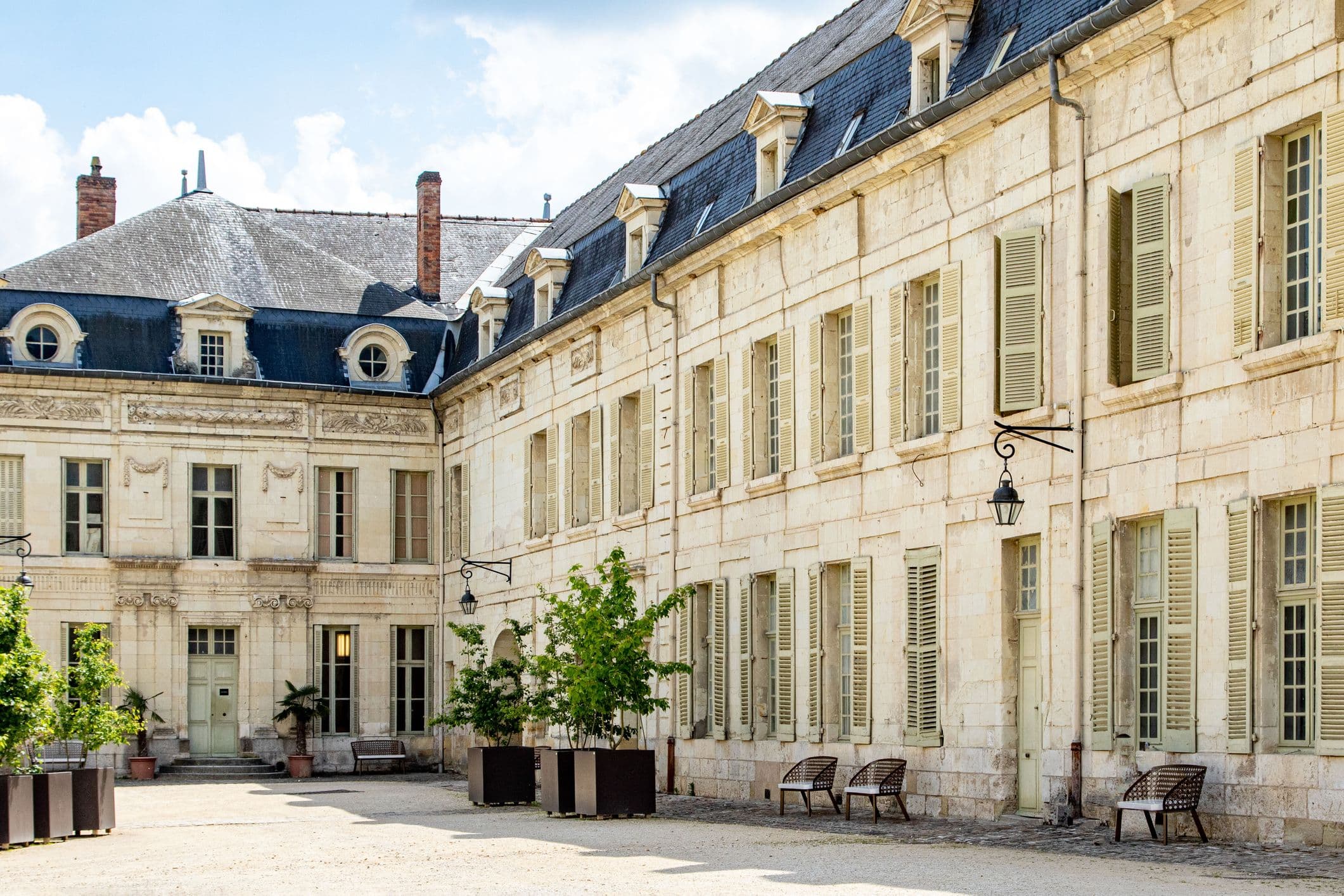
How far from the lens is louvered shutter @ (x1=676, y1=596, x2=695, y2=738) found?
75.8 feet

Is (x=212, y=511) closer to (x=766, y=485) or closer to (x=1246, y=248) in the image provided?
(x=766, y=485)

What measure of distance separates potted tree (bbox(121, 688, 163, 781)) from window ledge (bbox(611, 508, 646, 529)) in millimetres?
9250

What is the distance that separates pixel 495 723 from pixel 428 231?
14.2m

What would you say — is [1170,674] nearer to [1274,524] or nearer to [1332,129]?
[1274,524]

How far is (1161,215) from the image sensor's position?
1462cm

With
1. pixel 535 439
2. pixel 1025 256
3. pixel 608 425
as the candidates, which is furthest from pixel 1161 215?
pixel 535 439

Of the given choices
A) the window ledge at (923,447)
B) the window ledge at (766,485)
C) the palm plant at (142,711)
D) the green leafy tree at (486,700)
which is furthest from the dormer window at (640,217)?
the palm plant at (142,711)

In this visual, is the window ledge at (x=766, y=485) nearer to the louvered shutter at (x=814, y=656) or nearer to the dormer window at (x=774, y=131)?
the louvered shutter at (x=814, y=656)

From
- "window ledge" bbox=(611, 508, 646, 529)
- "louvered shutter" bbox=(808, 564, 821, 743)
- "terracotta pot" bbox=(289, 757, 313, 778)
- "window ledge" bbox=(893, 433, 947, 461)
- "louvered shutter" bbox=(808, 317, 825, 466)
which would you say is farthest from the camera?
"terracotta pot" bbox=(289, 757, 313, 778)

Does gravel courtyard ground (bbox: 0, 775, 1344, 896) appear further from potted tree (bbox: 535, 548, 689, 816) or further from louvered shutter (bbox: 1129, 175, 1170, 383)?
louvered shutter (bbox: 1129, 175, 1170, 383)

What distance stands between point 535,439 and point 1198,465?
16254 millimetres

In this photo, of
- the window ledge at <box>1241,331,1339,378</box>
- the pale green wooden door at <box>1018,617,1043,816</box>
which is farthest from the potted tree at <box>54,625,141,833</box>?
the window ledge at <box>1241,331,1339,378</box>

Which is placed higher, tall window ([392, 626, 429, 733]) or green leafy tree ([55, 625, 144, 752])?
green leafy tree ([55, 625, 144, 752])

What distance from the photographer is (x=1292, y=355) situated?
13.0m
